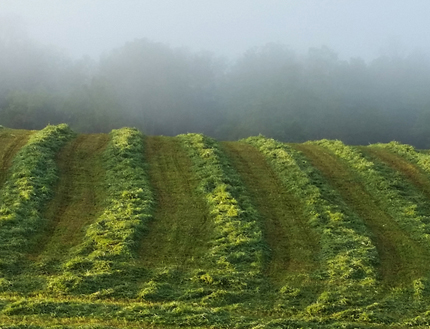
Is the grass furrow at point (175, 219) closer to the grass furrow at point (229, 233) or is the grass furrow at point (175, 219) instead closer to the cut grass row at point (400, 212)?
the grass furrow at point (229, 233)

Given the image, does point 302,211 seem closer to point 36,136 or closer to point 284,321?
point 284,321

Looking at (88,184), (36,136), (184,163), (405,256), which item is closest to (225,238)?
(405,256)

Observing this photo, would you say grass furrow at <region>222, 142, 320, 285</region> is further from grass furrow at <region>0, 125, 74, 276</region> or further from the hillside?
grass furrow at <region>0, 125, 74, 276</region>

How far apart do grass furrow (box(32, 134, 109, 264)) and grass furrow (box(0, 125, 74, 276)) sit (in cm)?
39

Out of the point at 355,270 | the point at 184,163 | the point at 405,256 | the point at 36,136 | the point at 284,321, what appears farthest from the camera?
the point at 36,136

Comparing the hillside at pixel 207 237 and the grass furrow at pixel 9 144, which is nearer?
the hillside at pixel 207 237

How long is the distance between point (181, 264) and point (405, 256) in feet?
24.4

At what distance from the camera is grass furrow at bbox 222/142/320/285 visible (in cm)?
1414

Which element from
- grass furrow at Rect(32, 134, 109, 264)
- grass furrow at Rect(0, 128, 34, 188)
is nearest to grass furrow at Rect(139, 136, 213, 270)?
grass furrow at Rect(32, 134, 109, 264)

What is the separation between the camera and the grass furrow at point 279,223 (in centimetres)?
1414

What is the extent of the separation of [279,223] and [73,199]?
342 inches

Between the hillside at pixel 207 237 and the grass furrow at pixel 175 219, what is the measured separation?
78 mm

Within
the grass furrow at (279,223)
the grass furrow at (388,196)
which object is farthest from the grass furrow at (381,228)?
the grass furrow at (279,223)

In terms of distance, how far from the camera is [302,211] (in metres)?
18.8
